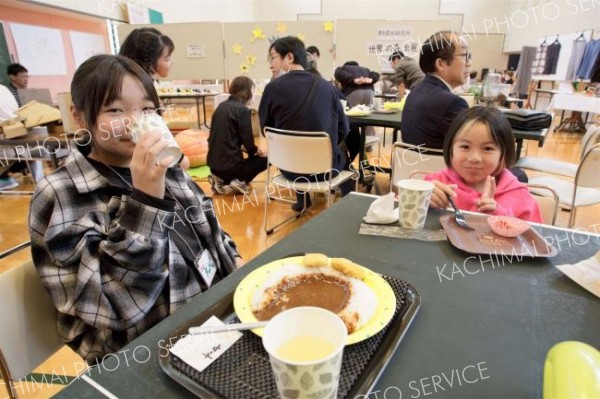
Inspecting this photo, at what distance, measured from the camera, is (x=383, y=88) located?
19.6ft

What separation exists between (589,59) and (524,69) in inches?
114

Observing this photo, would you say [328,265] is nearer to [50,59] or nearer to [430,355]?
[430,355]

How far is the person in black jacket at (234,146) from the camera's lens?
12.0 feet

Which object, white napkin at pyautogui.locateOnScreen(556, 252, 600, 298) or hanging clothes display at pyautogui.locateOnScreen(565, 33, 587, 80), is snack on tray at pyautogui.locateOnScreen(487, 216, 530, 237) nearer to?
white napkin at pyautogui.locateOnScreen(556, 252, 600, 298)

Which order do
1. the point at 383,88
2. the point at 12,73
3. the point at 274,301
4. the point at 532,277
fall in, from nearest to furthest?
the point at 274,301, the point at 532,277, the point at 12,73, the point at 383,88

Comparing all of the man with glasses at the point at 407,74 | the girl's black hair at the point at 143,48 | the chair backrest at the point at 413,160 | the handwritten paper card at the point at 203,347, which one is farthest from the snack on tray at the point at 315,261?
the man with glasses at the point at 407,74

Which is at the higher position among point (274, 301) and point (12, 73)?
point (12, 73)

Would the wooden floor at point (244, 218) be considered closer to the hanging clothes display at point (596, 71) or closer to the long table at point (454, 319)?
the long table at point (454, 319)

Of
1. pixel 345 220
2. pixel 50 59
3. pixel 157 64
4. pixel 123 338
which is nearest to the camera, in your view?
pixel 123 338

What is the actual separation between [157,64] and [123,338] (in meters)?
2.11

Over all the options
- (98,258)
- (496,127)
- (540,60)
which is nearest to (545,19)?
(540,60)

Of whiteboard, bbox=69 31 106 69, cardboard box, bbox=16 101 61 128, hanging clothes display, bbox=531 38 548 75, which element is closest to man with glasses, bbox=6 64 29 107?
whiteboard, bbox=69 31 106 69

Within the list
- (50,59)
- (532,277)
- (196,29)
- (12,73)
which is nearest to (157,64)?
(532,277)

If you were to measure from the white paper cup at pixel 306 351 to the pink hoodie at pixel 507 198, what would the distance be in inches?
37.5
